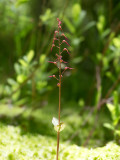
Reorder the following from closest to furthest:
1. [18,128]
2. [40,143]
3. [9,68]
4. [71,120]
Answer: [40,143]
[18,128]
[71,120]
[9,68]

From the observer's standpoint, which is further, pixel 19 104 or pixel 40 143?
pixel 19 104

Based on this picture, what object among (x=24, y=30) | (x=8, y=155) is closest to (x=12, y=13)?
(x=24, y=30)

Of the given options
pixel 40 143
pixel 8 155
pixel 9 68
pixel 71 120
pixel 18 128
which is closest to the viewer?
pixel 8 155

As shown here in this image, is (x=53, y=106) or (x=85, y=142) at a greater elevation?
(x=53, y=106)

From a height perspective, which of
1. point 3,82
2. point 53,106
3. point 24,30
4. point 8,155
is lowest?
point 8,155

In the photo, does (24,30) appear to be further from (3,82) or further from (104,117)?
(104,117)

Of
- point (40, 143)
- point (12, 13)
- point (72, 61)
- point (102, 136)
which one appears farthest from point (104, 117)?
point (12, 13)
